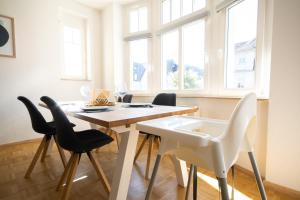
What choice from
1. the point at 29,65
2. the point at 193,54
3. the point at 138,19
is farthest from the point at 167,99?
the point at 29,65

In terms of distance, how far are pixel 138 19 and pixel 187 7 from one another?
4.12 ft

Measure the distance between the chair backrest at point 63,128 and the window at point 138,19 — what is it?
115 inches

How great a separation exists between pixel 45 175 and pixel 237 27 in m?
2.87

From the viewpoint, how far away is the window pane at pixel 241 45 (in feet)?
6.41

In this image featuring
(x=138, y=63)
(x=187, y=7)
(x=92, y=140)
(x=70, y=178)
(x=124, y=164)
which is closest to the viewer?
(x=124, y=164)

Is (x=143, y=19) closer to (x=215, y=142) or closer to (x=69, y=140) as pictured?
(x=69, y=140)

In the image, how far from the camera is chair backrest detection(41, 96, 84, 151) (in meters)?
1.16

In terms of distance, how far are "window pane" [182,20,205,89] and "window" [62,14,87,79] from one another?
2257 millimetres

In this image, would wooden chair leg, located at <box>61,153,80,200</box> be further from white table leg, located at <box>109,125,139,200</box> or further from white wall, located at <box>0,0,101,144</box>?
white wall, located at <box>0,0,101,144</box>

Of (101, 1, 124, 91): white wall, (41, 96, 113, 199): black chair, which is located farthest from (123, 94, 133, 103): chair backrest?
(41, 96, 113, 199): black chair

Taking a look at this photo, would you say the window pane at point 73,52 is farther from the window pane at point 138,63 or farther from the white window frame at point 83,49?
the window pane at point 138,63

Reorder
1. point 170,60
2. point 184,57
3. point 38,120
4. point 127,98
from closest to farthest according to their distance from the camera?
point 38,120, point 127,98, point 184,57, point 170,60

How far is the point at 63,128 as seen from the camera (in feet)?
3.91

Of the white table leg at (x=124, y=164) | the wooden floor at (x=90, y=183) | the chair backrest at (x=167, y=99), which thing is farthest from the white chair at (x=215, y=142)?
the chair backrest at (x=167, y=99)
